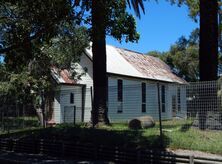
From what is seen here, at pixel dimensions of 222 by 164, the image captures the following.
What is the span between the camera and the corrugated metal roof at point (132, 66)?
105 ft

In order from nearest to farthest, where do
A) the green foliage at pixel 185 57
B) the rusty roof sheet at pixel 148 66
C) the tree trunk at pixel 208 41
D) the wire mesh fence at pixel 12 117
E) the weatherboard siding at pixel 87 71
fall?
1. the tree trunk at pixel 208 41
2. the wire mesh fence at pixel 12 117
3. the weatherboard siding at pixel 87 71
4. the rusty roof sheet at pixel 148 66
5. the green foliage at pixel 185 57

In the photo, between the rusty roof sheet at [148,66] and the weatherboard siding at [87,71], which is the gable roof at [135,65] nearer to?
the rusty roof sheet at [148,66]

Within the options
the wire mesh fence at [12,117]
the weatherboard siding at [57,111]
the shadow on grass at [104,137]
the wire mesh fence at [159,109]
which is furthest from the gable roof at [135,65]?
the shadow on grass at [104,137]

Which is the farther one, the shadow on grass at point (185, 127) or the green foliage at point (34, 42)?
the shadow on grass at point (185, 127)

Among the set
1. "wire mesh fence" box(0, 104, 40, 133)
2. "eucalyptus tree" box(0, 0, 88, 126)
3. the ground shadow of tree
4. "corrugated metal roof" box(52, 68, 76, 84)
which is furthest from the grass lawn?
"corrugated metal roof" box(52, 68, 76, 84)

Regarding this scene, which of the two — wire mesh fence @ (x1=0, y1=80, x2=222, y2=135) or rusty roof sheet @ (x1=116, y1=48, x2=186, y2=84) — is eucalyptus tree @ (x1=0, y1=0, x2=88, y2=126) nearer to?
wire mesh fence @ (x1=0, y1=80, x2=222, y2=135)

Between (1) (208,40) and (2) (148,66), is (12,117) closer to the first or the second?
(1) (208,40)

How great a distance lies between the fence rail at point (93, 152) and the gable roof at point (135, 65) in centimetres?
1506

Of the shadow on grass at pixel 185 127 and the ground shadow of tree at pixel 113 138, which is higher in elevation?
the shadow on grass at pixel 185 127

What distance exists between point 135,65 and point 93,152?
22.3 m

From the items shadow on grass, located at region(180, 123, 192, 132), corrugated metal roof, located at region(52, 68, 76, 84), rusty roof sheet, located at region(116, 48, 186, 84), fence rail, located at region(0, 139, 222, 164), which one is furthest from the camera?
rusty roof sheet, located at region(116, 48, 186, 84)

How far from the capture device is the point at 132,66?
35000 millimetres

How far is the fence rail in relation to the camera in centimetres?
1159

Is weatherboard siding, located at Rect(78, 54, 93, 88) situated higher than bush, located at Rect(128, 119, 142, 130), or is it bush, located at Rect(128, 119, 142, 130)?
weatherboard siding, located at Rect(78, 54, 93, 88)
